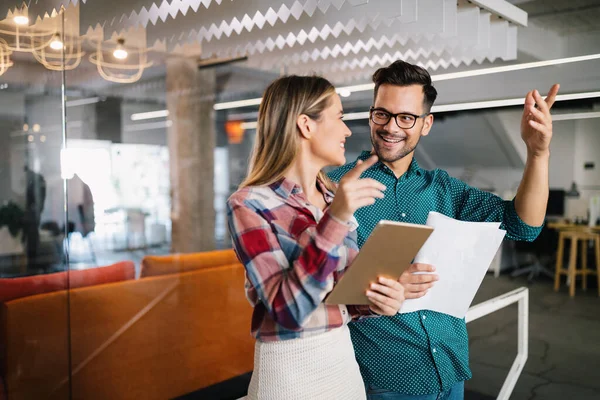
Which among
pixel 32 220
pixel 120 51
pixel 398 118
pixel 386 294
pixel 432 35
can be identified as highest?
pixel 120 51

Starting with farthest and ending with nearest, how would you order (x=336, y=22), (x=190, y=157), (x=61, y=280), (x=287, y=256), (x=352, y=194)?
(x=190, y=157) < (x=61, y=280) < (x=336, y=22) < (x=287, y=256) < (x=352, y=194)

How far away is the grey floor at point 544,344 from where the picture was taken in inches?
125

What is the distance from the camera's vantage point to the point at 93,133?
17.7 feet

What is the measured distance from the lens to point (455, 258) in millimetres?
1535

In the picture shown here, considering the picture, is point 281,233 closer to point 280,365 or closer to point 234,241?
point 234,241

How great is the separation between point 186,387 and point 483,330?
2.02 metres

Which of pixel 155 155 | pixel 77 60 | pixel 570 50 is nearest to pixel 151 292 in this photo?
pixel 77 60

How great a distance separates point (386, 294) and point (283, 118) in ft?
1.51

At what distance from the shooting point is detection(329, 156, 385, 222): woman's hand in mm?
1054

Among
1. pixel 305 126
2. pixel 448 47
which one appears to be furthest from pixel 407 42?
pixel 305 126

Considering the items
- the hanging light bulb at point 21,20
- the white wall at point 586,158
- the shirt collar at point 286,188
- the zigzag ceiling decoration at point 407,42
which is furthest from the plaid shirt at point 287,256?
the hanging light bulb at point 21,20

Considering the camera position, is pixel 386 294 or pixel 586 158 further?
pixel 586 158

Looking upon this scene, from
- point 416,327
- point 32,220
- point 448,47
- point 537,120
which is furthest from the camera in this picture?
point 32,220

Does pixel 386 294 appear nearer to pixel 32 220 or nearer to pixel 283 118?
pixel 283 118
